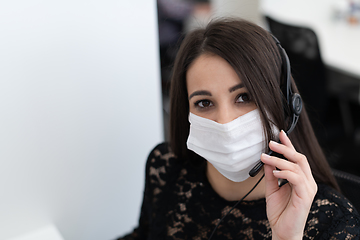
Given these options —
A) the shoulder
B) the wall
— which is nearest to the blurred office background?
the wall

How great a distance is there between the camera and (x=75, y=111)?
3.23 feet

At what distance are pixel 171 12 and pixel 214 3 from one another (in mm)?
515

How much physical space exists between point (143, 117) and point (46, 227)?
1.54ft

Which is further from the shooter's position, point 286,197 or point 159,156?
point 159,156

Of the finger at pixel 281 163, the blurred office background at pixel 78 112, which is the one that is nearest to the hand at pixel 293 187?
the finger at pixel 281 163

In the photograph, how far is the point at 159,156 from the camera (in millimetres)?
1087

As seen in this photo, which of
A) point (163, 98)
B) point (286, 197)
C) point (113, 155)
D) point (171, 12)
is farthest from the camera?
point (171, 12)

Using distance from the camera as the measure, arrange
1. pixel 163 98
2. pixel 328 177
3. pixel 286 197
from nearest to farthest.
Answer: pixel 286 197 → pixel 328 177 → pixel 163 98

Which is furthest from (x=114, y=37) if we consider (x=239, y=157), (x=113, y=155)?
(x=239, y=157)

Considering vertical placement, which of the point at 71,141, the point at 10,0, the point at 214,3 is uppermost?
the point at 10,0

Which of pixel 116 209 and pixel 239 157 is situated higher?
pixel 239 157

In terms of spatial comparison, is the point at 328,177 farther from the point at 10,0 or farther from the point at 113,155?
the point at 10,0

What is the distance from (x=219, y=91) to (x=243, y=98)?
63mm

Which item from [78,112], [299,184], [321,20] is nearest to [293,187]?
[299,184]
